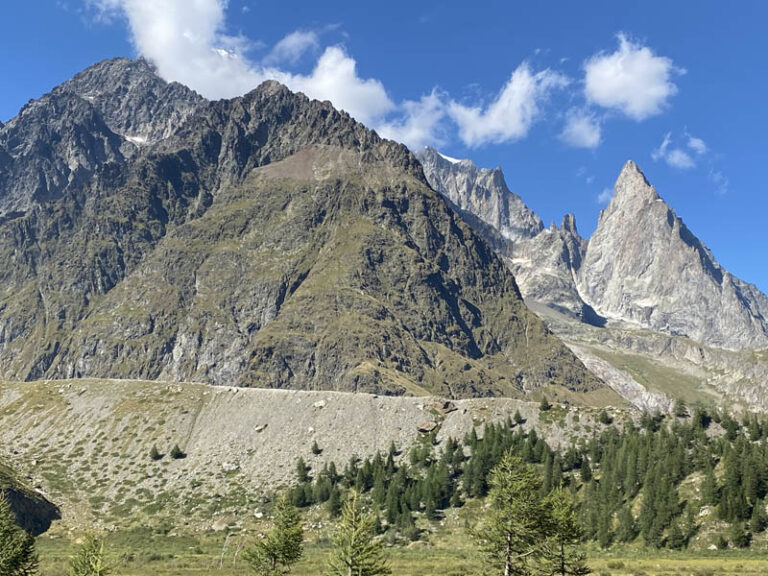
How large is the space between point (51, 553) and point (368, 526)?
66238 millimetres

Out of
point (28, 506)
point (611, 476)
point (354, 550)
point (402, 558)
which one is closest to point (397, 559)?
point (402, 558)

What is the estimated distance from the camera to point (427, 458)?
12456cm

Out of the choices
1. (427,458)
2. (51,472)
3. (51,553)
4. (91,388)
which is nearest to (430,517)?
(427,458)

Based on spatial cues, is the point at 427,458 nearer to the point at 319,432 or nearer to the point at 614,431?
the point at 319,432

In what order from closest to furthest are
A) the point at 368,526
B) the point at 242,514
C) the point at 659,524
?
the point at 368,526 → the point at 659,524 → the point at 242,514

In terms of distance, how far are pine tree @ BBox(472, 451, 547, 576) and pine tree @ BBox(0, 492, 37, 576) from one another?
30931mm

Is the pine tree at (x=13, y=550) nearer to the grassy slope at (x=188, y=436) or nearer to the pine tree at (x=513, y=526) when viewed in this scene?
the pine tree at (x=513, y=526)

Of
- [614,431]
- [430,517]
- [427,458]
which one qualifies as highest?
[614,431]

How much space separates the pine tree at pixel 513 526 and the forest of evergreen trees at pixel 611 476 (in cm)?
4177

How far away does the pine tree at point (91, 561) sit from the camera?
3738 centimetres

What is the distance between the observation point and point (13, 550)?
1666 inches

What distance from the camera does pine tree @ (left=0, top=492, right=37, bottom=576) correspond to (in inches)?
1650

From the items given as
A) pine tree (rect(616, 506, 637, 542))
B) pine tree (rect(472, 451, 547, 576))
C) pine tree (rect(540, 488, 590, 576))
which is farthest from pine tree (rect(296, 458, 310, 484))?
pine tree (rect(472, 451, 547, 576))

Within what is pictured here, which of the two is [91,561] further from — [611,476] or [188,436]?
[188,436]
